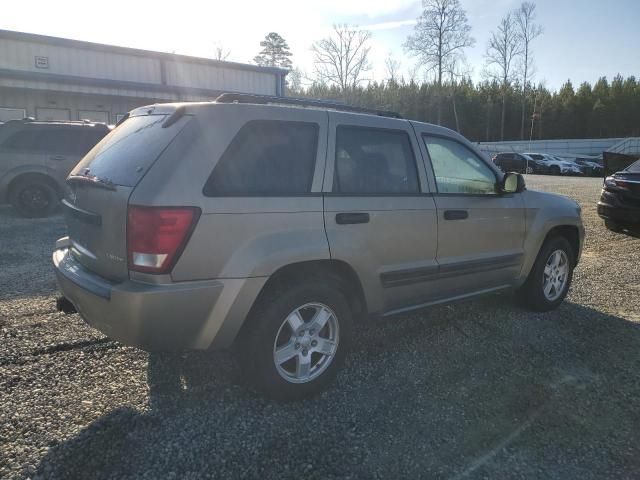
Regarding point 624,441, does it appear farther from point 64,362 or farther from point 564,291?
point 64,362

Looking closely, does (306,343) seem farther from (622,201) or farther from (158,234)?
(622,201)

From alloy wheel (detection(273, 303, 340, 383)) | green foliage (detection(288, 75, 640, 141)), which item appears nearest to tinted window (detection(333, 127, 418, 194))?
alloy wheel (detection(273, 303, 340, 383))

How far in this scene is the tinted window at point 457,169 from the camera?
153 inches

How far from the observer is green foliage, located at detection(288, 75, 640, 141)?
54.5 metres

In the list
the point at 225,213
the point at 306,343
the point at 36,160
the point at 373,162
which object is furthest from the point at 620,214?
the point at 36,160

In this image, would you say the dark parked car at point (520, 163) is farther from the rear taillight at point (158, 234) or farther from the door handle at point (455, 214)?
the rear taillight at point (158, 234)

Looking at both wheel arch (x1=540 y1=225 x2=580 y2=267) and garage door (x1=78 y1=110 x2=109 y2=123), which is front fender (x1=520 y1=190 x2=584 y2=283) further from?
garage door (x1=78 y1=110 x2=109 y2=123)

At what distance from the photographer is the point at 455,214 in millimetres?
3854

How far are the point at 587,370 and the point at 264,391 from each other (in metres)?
2.47

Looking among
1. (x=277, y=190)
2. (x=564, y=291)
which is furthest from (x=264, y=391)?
(x=564, y=291)

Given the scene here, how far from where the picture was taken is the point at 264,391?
2.98 meters

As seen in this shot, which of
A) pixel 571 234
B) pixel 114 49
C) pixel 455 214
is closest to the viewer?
pixel 455 214

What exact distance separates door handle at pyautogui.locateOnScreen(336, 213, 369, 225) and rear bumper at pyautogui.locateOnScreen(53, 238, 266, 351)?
677mm

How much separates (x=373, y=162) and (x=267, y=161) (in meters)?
0.89
